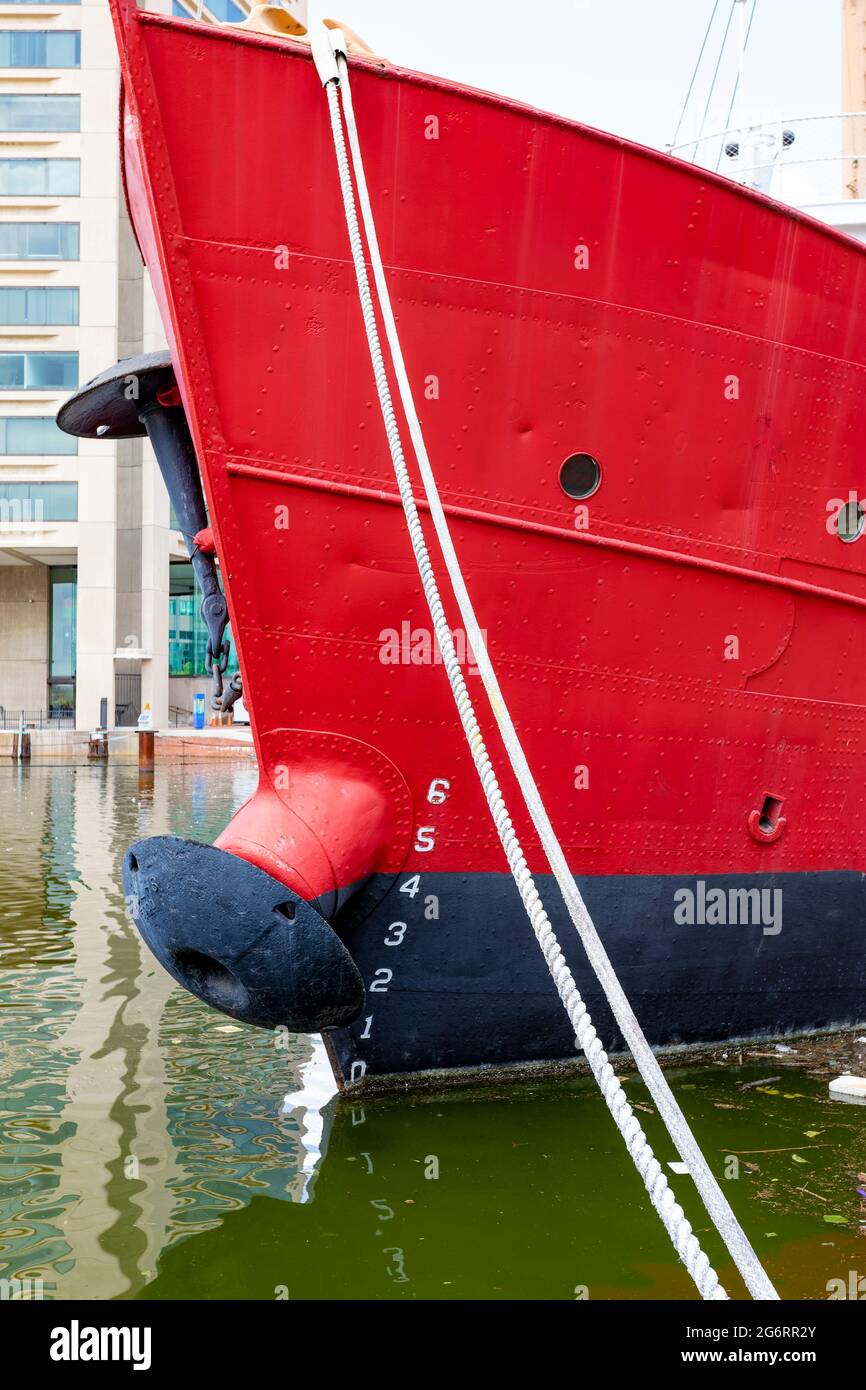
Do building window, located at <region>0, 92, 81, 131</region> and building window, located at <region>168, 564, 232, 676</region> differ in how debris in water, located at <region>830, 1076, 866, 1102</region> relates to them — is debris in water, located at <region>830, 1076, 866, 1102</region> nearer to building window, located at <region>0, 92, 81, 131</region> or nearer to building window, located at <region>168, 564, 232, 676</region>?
building window, located at <region>0, 92, 81, 131</region>

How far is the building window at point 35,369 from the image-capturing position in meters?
38.4

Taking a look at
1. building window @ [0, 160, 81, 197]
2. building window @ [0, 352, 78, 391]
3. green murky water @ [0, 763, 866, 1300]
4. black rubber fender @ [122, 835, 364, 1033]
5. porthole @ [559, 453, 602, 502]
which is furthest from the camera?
building window @ [0, 352, 78, 391]

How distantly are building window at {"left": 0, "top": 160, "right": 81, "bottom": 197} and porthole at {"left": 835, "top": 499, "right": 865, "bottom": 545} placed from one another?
1477 inches

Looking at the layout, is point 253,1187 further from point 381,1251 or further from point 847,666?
point 847,666

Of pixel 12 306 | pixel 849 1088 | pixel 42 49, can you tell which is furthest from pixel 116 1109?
pixel 42 49

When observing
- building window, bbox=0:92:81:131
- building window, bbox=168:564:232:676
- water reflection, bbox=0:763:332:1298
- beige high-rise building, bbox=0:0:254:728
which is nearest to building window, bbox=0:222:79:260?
beige high-rise building, bbox=0:0:254:728

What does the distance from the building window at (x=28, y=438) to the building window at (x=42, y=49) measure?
11054 millimetres

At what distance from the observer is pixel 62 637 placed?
44.2 meters

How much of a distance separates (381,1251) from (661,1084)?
171 cm

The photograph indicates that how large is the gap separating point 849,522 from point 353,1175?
4113 millimetres

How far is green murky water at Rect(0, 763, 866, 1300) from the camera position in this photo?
4.10 metres

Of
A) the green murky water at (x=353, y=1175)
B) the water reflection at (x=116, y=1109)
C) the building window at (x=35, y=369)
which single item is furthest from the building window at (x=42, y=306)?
the green murky water at (x=353, y=1175)

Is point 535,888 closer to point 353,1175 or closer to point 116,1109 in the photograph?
point 353,1175
